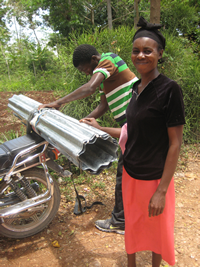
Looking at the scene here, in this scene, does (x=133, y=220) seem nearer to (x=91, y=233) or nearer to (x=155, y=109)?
(x=155, y=109)

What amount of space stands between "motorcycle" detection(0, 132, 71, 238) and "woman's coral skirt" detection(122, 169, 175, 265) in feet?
3.25

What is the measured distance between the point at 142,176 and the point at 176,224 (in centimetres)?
161

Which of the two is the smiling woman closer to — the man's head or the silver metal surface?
the silver metal surface

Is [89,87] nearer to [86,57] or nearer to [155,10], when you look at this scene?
[86,57]

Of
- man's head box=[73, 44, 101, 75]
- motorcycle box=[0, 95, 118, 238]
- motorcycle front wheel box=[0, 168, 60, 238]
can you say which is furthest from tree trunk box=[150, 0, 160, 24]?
motorcycle front wheel box=[0, 168, 60, 238]

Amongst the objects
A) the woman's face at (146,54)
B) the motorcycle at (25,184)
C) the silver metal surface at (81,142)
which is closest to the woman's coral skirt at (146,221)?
the silver metal surface at (81,142)

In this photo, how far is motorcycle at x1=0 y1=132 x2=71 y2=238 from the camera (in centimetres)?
210

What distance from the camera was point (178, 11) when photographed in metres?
8.19

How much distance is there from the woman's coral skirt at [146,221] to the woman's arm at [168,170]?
0.09 m

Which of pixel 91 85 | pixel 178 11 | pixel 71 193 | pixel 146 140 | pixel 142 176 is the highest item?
pixel 178 11

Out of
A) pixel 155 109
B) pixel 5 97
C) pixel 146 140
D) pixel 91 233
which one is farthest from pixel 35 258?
pixel 5 97

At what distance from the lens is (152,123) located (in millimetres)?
1293

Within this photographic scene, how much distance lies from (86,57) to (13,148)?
3.81 feet

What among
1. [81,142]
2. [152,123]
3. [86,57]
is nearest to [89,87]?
[86,57]
